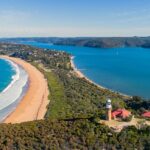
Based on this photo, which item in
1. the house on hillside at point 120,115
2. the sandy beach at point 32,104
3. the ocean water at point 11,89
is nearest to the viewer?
the house on hillside at point 120,115

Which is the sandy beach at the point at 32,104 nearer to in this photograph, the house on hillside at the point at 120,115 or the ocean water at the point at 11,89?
the ocean water at the point at 11,89

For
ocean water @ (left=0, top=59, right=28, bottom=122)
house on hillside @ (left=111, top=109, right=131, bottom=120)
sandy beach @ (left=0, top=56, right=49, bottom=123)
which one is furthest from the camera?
ocean water @ (left=0, top=59, right=28, bottom=122)

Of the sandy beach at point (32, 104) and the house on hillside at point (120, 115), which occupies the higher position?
the house on hillside at point (120, 115)

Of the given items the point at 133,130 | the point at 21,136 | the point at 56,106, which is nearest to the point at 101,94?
the point at 56,106

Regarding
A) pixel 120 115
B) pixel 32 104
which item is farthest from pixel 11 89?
pixel 120 115

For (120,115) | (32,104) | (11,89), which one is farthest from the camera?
(11,89)

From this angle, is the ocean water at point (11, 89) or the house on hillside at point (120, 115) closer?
the house on hillside at point (120, 115)

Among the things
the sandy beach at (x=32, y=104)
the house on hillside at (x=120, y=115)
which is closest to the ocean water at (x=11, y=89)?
the sandy beach at (x=32, y=104)

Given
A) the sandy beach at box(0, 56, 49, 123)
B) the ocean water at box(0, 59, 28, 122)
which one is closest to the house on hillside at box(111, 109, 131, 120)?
the sandy beach at box(0, 56, 49, 123)

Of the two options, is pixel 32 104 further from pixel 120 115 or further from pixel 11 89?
pixel 120 115

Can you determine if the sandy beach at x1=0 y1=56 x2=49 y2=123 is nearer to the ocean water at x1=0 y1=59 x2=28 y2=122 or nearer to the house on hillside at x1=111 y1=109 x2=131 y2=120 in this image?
the ocean water at x1=0 y1=59 x2=28 y2=122

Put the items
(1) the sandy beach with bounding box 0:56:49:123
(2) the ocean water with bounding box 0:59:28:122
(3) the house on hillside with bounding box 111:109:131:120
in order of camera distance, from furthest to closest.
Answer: (2) the ocean water with bounding box 0:59:28:122 < (1) the sandy beach with bounding box 0:56:49:123 < (3) the house on hillside with bounding box 111:109:131:120

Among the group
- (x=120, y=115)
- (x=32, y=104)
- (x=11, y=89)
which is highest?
(x=120, y=115)

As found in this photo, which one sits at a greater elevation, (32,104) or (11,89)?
(32,104)
